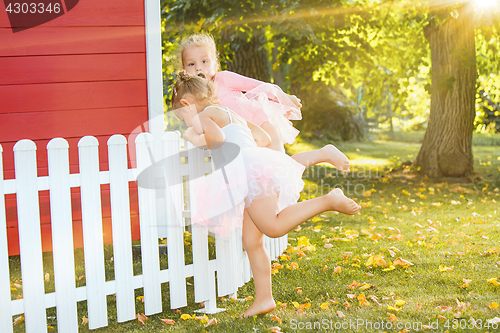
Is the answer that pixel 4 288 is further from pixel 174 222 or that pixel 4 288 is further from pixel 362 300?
pixel 362 300

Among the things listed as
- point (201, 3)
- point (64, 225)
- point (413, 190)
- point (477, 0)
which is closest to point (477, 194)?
point (413, 190)

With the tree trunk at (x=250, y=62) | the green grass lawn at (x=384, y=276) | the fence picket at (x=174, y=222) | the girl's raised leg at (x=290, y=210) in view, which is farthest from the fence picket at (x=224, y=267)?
the tree trunk at (x=250, y=62)

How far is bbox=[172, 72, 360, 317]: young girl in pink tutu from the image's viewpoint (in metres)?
2.68

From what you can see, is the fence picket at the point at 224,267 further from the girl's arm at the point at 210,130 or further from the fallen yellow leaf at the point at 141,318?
the girl's arm at the point at 210,130

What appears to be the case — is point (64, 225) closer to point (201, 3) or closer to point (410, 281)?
point (410, 281)

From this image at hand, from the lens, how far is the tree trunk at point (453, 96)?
848cm

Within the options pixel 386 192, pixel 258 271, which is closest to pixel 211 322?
pixel 258 271

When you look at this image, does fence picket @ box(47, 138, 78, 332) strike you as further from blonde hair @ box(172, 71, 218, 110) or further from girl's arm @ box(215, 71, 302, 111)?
girl's arm @ box(215, 71, 302, 111)

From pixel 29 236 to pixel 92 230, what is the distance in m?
0.33

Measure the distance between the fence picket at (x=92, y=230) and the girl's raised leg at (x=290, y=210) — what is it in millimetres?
913

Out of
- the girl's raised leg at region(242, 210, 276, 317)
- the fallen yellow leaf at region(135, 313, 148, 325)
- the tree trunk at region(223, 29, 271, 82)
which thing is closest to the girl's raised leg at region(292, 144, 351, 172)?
the girl's raised leg at region(242, 210, 276, 317)

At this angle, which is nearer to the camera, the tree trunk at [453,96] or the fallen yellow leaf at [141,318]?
the fallen yellow leaf at [141,318]

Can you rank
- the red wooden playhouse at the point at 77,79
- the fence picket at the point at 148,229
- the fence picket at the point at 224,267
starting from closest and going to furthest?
the fence picket at the point at 148,229, the fence picket at the point at 224,267, the red wooden playhouse at the point at 77,79

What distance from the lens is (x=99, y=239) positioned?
8.97ft
